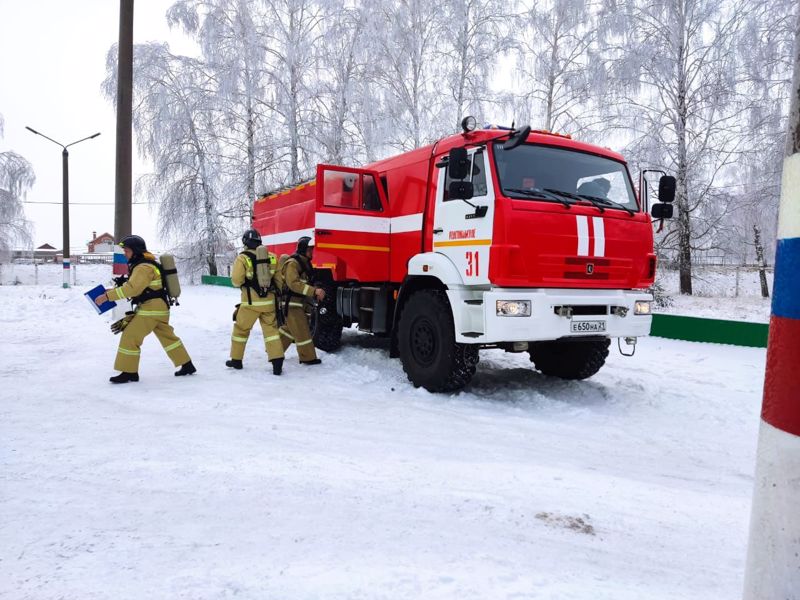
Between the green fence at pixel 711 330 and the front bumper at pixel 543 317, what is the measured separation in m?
4.26

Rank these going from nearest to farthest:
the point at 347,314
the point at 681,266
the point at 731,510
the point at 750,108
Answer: the point at 731,510 → the point at 347,314 → the point at 750,108 → the point at 681,266

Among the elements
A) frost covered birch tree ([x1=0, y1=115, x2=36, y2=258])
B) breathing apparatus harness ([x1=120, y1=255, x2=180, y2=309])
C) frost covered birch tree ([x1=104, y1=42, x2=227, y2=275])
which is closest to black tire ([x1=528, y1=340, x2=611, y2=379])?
breathing apparatus harness ([x1=120, y1=255, x2=180, y2=309])

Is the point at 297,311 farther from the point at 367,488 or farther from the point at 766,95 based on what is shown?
the point at 766,95

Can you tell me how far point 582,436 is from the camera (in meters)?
4.58

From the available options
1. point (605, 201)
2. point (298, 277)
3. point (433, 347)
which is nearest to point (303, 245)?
point (298, 277)

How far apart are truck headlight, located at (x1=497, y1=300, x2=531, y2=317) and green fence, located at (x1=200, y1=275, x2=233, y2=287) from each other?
61.4 ft

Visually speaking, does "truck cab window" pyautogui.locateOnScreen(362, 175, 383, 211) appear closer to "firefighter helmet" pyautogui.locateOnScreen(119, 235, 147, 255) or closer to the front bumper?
the front bumper

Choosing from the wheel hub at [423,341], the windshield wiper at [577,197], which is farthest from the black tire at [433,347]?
the windshield wiper at [577,197]

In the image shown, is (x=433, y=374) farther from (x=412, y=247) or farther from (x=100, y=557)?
(x=100, y=557)

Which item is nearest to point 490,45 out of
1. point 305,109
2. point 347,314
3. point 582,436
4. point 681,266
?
point 305,109

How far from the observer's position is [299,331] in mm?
7445

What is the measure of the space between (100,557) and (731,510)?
326 centimetres

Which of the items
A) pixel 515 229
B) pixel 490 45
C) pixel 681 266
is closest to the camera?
pixel 515 229

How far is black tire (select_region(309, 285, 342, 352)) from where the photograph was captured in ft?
27.6
